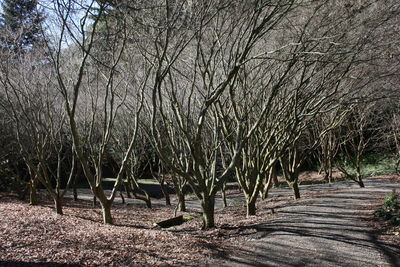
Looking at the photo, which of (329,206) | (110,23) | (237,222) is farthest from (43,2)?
(329,206)

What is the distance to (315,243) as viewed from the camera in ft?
20.8

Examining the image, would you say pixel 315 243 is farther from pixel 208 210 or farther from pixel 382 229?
pixel 208 210

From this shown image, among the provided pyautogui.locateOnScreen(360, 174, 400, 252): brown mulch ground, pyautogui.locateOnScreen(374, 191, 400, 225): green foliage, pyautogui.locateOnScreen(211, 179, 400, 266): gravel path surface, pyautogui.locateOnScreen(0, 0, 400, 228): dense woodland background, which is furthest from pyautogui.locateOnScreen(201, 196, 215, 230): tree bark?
pyautogui.locateOnScreen(374, 191, 400, 225): green foliage

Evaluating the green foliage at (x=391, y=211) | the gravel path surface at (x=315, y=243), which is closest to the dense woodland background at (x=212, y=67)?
the gravel path surface at (x=315, y=243)

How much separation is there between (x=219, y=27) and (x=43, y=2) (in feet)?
12.5

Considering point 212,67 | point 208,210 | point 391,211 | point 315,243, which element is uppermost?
point 212,67

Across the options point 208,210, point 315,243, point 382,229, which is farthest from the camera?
point 208,210

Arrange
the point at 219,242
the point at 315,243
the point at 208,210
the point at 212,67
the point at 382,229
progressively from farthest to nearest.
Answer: the point at 212,67
the point at 208,210
the point at 382,229
the point at 219,242
the point at 315,243

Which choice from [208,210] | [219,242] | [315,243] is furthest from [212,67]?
[315,243]

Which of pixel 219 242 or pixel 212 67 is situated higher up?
pixel 212 67

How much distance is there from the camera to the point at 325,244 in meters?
6.26

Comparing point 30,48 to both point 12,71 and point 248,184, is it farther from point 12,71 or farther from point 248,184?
point 248,184

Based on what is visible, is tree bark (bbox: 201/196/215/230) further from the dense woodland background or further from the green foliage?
the green foliage

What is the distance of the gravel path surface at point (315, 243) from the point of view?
5.51 metres
